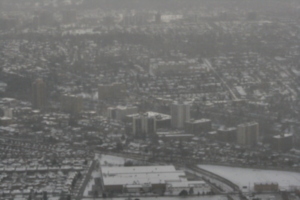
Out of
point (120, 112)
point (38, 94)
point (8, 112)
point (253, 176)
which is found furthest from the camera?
point (38, 94)

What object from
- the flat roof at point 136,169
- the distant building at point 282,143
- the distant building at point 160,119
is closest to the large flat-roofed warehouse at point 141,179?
the flat roof at point 136,169

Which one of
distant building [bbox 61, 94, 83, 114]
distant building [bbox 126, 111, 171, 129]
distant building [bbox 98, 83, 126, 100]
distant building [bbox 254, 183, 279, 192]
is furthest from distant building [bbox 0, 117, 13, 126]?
distant building [bbox 254, 183, 279, 192]

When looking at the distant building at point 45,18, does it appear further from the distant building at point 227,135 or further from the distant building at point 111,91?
the distant building at point 227,135

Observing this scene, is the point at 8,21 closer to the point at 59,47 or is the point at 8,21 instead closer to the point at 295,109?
the point at 59,47

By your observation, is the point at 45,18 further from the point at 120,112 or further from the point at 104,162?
the point at 104,162

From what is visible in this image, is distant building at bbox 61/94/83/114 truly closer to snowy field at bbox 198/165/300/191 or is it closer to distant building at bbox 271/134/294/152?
distant building at bbox 271/134/294/152

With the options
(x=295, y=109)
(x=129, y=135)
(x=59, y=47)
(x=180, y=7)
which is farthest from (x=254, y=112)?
(x=180, y=7)

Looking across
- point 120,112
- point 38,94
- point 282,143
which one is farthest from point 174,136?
point 38,94
